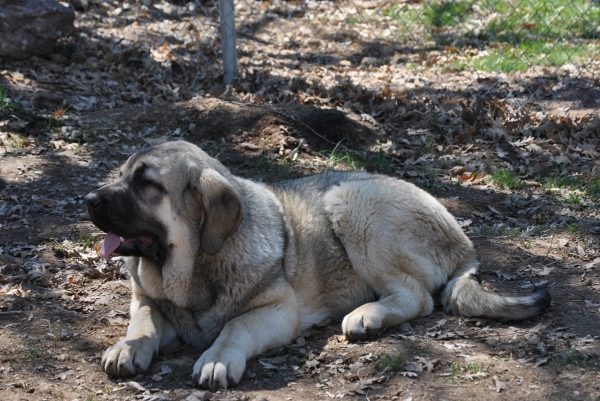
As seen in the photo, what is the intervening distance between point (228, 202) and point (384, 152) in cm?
387

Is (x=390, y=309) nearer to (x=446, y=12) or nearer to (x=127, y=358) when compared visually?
(x=127, y=358)

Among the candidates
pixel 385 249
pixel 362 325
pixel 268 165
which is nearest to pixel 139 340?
pixel 362 325

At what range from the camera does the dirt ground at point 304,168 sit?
4.02 metres

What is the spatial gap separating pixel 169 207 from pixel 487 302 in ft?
6.53

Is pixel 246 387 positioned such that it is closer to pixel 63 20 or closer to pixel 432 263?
pixel 432 263

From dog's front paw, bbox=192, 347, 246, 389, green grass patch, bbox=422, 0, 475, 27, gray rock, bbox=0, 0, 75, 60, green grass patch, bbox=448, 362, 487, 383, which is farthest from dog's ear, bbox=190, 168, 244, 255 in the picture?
green grass patch, bbox=422, 0, 475, 27

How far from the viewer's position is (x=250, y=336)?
168 inches

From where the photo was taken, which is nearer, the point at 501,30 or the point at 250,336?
the point at 250,336

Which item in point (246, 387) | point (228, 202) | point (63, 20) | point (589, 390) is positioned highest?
point (63, 20)

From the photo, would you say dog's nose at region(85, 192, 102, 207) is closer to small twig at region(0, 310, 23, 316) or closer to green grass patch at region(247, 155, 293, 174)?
small twig at region(0, 310, 23, 316)

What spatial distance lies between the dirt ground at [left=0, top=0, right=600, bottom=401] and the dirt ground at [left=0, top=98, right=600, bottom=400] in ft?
0.05

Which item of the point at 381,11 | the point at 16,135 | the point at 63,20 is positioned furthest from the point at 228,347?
the point at 381,11

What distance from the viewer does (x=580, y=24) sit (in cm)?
1153

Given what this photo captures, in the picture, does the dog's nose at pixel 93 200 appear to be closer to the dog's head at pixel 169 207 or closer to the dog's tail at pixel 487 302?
the dog's head at pixel 169 207
